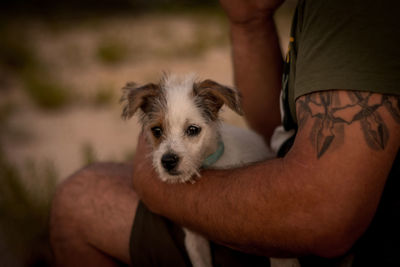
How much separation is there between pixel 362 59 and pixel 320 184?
47cm

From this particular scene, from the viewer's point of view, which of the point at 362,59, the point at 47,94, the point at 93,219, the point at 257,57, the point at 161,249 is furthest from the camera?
the point at 47,94

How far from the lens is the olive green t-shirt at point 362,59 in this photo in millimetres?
1188

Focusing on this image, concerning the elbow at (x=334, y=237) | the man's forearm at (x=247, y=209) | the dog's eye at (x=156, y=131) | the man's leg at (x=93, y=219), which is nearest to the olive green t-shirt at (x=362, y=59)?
the elbow at (x=334, y=237)

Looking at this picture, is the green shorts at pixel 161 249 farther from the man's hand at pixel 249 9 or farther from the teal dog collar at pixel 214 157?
the man's hand at pixel 249 9

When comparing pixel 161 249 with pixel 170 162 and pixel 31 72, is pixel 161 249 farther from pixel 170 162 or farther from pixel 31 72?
pixel 31 72

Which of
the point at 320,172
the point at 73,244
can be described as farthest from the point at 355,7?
the point at 73,244

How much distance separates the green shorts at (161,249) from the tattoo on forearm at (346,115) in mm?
806

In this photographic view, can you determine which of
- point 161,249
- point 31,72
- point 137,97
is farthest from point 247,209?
point 31,72

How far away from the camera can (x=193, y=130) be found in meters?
2.13

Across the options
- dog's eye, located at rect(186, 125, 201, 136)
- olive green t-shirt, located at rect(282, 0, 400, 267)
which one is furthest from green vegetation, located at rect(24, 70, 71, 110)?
olive green t-shirt, located at rect(282, 0, 400, 267)

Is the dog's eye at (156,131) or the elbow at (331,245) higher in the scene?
the dog's eye at (156,131)

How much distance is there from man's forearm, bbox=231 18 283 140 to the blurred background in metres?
2.02

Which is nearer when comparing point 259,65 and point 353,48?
point 353,48

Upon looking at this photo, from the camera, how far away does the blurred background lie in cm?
334
